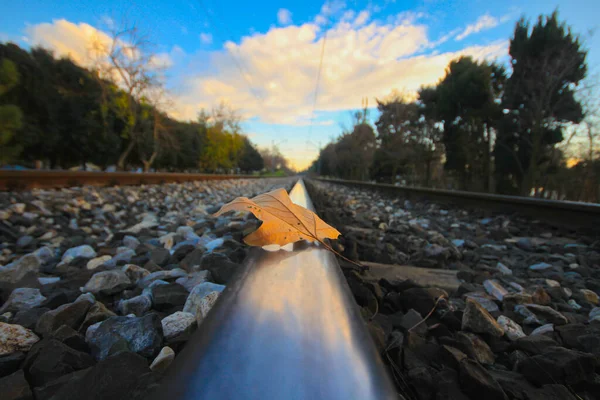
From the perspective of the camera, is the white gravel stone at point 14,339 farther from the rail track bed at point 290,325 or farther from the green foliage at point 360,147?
the green foliage at point 360,147

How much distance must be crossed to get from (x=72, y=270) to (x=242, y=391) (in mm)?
1712

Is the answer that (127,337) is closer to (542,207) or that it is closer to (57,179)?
(542,207)

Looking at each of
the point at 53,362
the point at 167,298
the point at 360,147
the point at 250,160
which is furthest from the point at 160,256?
the point at 250,160

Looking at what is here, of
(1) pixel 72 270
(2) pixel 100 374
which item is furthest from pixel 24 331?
(1) pixel 72 270

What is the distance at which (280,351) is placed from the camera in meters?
0.44

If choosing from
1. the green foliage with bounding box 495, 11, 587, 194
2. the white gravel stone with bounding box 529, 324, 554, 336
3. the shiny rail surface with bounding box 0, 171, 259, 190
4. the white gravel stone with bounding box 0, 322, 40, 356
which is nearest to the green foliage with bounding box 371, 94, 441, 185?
the green foliage with bounding box 495, 11, 587, 194

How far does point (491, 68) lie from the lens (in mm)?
17406

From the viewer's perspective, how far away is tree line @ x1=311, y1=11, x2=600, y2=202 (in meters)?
12.9

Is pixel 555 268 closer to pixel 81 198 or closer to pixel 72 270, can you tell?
pixel 72 270

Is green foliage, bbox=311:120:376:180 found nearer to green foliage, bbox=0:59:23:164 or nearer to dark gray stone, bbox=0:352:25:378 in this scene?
green foliage, bbox=0:59:23:164

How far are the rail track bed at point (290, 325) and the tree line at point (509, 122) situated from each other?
48.3 feet

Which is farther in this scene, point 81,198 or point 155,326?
point 81,198

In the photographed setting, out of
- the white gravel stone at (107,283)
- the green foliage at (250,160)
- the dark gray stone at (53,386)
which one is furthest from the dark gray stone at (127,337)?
the green foliage at (250,160)

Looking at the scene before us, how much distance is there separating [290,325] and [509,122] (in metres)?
18.7
